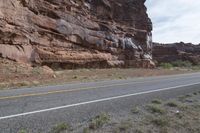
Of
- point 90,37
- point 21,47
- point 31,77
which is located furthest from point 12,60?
point 90,37

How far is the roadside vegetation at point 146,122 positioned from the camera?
706 centimetres

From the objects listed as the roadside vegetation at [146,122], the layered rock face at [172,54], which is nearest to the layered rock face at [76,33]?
the roadside vegetation at [146,122]

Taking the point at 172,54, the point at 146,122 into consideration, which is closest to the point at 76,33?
the point at 146,122

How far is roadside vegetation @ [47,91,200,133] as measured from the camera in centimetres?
706

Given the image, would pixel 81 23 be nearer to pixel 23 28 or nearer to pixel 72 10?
pixel 72 10

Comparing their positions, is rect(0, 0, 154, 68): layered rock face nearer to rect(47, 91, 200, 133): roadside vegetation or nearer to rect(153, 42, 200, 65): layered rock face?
rect(47, 91, 200, 133): roadside vegetation

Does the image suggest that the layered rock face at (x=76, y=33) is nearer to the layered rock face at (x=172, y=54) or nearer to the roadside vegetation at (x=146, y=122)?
the roadside vegetation at (x=146, y=122)

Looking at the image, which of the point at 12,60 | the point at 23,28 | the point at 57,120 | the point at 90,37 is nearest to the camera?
the point at 57,120

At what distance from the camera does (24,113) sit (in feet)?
28.1

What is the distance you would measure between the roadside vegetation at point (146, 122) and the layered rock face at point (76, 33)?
63.5ft

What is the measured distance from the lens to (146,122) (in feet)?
25.9

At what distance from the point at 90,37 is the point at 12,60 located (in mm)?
14284

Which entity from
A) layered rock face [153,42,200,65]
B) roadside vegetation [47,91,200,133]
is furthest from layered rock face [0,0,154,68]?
layered rock face [153,42,200,65]

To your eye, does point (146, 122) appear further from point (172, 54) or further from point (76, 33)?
point (172, 54)
